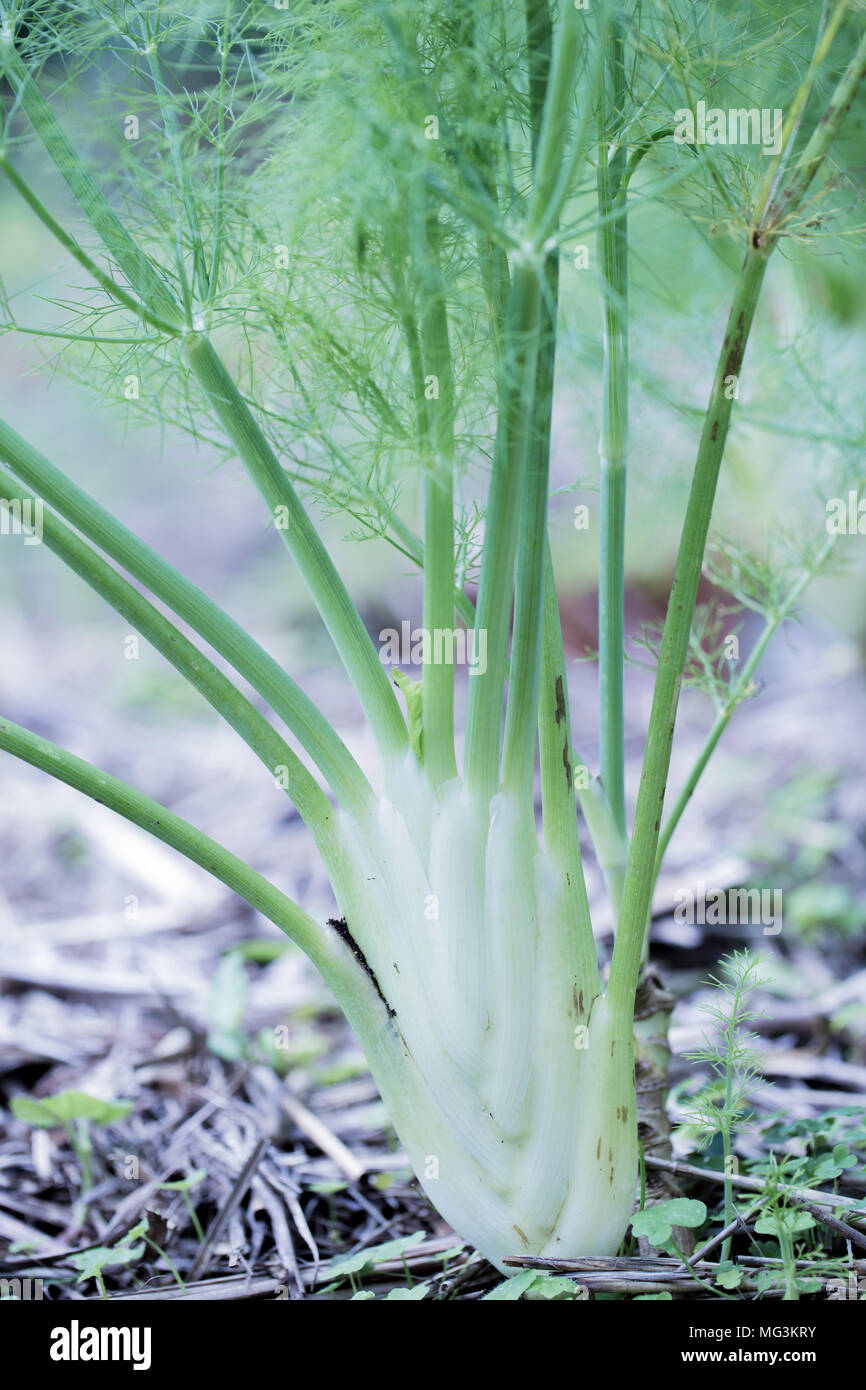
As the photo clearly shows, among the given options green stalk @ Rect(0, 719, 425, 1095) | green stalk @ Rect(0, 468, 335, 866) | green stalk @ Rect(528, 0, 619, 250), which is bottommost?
green stalk @ Rect(0, 719, 425, 1095)

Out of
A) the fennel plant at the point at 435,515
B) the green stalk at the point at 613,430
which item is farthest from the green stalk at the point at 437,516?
the green stalk at the point at 613,430

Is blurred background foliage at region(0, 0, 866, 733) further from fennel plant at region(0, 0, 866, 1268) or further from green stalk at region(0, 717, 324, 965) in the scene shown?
green stalk at region(0, 717, 324, 965)

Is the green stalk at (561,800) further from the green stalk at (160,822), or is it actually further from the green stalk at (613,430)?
the green stalk at (160,822)

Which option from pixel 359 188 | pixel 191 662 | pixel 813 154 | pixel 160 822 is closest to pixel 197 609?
pixel 191 662

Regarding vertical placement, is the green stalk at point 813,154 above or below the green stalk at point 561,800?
above

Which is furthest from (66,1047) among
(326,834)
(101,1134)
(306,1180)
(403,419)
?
(403,419)

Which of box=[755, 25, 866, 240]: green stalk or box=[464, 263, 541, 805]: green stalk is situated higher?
box=[755, 25, 866, 240]: green stalk

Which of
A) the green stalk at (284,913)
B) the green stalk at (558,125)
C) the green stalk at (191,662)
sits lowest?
the green stalk at (284,913)

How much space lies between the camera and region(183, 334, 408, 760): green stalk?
690 millimetres

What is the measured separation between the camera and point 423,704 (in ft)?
2.49

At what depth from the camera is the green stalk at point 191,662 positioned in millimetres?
677

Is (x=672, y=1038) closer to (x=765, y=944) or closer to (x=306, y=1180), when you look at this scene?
(x=765, y=944)

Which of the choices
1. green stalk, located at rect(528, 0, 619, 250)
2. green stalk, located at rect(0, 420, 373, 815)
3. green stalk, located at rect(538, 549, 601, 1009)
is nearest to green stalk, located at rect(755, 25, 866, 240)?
green stalk, located at rect(528, 0, 619, 250)
